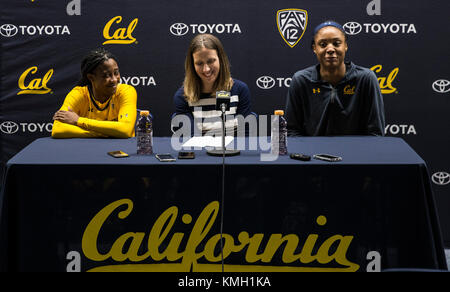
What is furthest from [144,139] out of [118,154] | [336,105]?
[336,105]

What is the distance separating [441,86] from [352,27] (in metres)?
0.85

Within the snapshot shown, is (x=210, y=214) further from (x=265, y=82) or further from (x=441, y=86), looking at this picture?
(x=441, y=86)

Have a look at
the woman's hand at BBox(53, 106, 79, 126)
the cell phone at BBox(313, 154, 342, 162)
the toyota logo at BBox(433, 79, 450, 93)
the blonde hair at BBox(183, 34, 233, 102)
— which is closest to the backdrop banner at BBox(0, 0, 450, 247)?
the toyota logo at BBox(433, 79, 450, 93)

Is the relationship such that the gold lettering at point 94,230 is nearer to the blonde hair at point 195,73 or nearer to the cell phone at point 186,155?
the cell phone at point 186,155

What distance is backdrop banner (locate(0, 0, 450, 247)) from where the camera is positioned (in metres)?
4.38

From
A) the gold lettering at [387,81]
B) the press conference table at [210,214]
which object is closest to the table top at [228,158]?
the press conference table at [210,214]

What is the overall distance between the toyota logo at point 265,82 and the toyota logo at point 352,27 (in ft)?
2.35

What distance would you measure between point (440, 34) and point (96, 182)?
10.1ft

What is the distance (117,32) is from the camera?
176 inches

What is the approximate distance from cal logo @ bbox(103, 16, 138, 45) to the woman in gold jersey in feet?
2.92

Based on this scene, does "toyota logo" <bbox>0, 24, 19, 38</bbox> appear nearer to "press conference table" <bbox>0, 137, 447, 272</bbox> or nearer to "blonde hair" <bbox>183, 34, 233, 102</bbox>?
"blonde hair" <bbox>183, 34, 233, 102</bbox>

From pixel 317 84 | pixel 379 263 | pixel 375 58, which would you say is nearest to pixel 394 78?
pixel 375 58

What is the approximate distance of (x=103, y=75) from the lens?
3512 mm

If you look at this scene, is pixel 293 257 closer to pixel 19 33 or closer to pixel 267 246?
pixel 267 246
